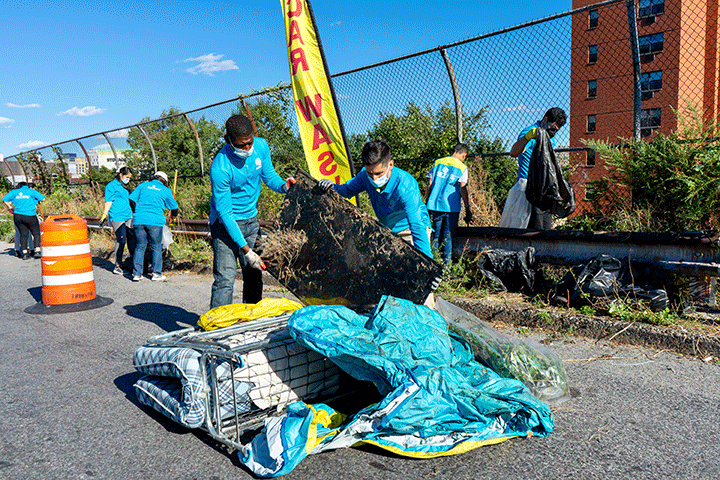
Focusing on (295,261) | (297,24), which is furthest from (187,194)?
(295,261)

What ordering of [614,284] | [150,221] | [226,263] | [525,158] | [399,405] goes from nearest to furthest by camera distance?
1. [399,405]
2. [226,263]
3. [614,284]
4. [525,158]
5. [150,221]

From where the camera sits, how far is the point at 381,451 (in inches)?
107

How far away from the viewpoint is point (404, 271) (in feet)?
11.1

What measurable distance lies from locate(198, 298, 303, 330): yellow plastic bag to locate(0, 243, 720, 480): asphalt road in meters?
0.67

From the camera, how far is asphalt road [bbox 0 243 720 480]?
256cm

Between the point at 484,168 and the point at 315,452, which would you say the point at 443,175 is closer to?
the point at 484,168

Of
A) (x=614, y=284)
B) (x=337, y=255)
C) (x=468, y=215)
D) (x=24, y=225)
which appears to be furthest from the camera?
(x=24, y=225)

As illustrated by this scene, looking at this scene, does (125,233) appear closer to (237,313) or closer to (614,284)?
(237,313)

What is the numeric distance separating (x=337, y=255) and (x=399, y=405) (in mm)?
1418

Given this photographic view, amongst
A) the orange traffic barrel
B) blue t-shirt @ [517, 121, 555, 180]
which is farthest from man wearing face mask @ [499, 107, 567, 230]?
the orange traffic barrel

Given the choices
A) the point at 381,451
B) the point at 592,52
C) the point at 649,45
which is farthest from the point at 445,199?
the point at 381,451

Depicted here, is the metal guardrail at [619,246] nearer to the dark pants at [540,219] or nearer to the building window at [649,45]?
the dark pants at [540,219]

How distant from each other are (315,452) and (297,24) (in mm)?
4983

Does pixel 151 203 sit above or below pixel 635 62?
below
